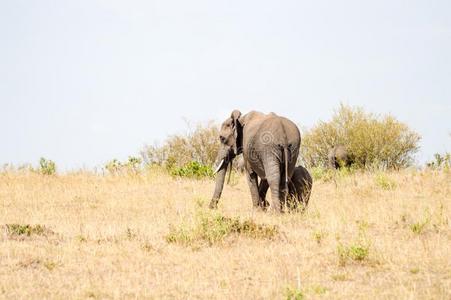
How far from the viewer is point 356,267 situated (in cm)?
919

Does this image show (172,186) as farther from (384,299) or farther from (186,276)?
(384,299)

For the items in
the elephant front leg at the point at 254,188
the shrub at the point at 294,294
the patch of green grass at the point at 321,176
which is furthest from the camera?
the patch of green grass at the point at 321,176

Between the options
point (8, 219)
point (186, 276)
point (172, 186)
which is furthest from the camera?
point (172, 186)

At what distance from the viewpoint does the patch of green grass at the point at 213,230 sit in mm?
10953

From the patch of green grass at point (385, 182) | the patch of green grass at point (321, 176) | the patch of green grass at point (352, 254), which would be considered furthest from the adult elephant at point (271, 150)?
the patch of green grass at point (321, 176)

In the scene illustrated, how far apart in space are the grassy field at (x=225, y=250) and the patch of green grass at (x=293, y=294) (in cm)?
3

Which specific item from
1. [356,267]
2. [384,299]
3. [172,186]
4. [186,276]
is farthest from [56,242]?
[172,186]

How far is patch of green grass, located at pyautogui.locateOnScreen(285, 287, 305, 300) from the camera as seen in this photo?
7266 mm

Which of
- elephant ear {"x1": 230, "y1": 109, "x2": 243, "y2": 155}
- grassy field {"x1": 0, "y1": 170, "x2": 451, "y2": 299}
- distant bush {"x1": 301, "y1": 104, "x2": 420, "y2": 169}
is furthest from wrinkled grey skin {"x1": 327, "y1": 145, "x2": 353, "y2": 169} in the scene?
elephant ear {"x1": 230, "y1": 109, "x2": 243, "y2": 155}

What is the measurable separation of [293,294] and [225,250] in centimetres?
319

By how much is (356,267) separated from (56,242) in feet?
16.2

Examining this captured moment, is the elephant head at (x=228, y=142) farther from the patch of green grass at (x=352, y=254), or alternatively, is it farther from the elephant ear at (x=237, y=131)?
the patch of green grass at (x=352, y=254)

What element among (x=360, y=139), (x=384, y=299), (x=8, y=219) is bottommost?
(x=384, y=299)

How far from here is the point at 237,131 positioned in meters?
15.6
